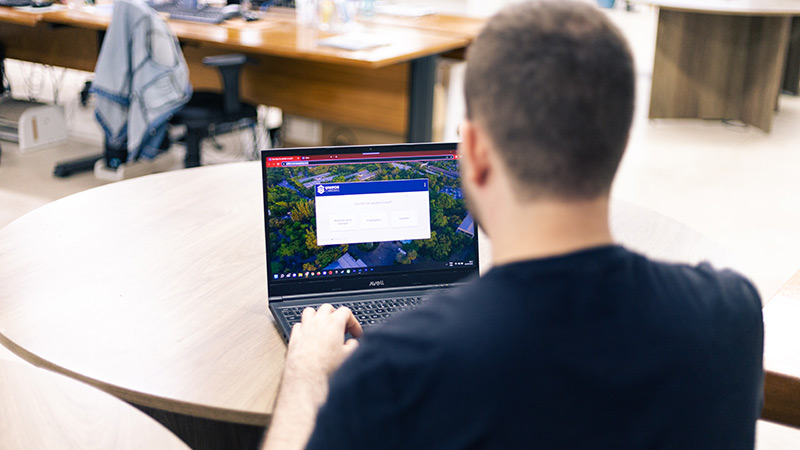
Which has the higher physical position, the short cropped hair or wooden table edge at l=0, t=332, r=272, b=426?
the short cropped hair

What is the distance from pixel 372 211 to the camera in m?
1.37

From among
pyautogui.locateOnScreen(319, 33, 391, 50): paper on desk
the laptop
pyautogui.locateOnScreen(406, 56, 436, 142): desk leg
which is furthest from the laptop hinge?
pyautogui.locateOnScreen(406, 56, 436, 142): desk leg

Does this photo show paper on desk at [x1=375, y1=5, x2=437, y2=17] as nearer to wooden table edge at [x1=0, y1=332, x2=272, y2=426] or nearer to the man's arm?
the man's arm

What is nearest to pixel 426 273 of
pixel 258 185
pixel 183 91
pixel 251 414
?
pixel 251 414

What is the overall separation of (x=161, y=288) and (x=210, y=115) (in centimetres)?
231

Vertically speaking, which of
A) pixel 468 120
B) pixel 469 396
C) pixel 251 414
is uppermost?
pixel 468 120

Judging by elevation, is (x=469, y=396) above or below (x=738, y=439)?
above

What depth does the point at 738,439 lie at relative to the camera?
814 millimetres

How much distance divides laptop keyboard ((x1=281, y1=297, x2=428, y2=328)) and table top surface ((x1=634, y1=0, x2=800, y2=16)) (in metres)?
4.35

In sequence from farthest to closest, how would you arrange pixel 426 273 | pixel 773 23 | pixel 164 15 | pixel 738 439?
pixel 773 23 → pixel 164 15 → pixel 426 273 → pixel 738 439

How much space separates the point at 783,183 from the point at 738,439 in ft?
13.1

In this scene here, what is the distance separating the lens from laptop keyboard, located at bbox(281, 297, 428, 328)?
126cm

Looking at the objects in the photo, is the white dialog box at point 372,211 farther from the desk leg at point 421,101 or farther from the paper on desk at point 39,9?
the paper on desk at point 39,9

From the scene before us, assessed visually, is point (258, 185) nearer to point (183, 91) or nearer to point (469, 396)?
point (469, 396)
